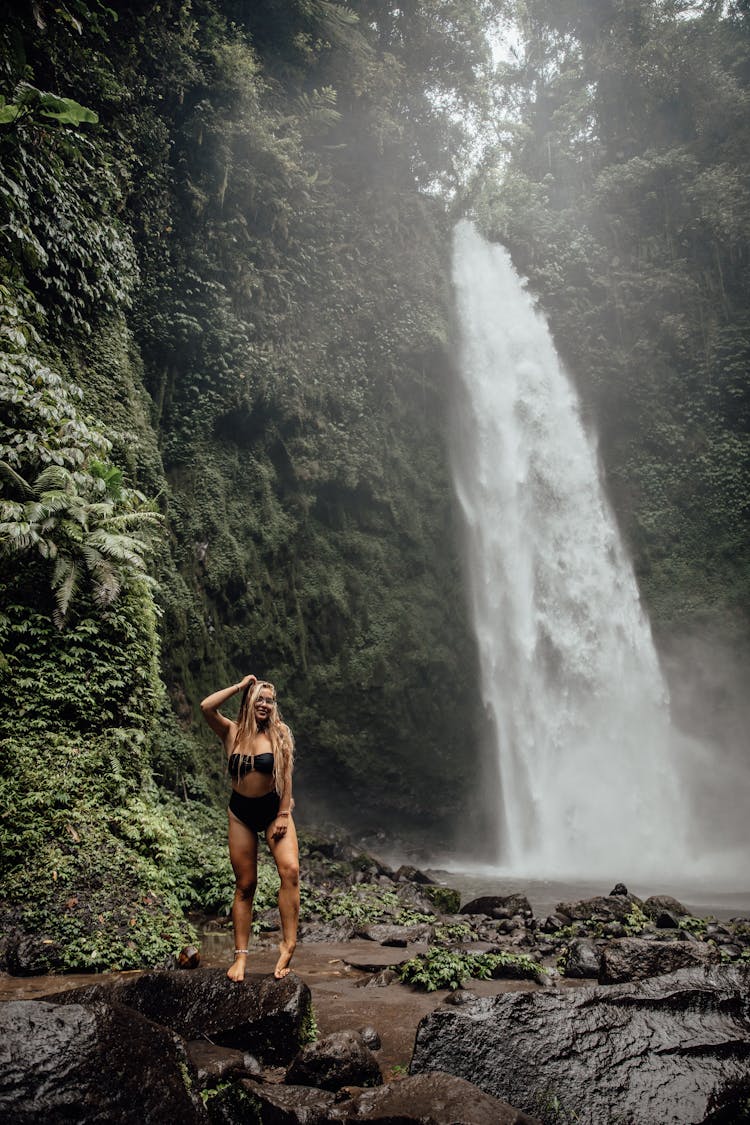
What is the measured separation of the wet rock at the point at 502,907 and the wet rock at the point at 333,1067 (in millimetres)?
4806

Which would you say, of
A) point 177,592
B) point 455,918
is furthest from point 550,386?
point 455,918

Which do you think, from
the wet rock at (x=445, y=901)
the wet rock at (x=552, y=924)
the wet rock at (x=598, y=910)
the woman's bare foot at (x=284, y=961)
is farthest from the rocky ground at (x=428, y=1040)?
the wet rock at (x=445, y=901)

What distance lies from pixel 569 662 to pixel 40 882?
1208cm

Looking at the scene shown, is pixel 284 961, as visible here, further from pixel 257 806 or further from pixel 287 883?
pixel 257 806

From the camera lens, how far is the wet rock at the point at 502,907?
690 centimetres

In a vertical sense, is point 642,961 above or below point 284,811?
below

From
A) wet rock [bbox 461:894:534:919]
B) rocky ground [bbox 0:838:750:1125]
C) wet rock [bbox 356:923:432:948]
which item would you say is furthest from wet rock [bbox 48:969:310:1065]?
wet rock [bbox 461:894:534:919]

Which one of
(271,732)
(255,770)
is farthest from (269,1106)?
(271,732)

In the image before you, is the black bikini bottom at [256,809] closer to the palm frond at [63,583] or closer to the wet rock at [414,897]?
the palm frond at [63,583]

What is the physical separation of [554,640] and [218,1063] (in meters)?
13.2

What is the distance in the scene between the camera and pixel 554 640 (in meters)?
14.8

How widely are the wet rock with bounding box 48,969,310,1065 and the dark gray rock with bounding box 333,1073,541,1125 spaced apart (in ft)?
2.05

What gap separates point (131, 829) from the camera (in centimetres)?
533

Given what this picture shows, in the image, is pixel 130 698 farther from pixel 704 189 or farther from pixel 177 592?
pixel 704 189
